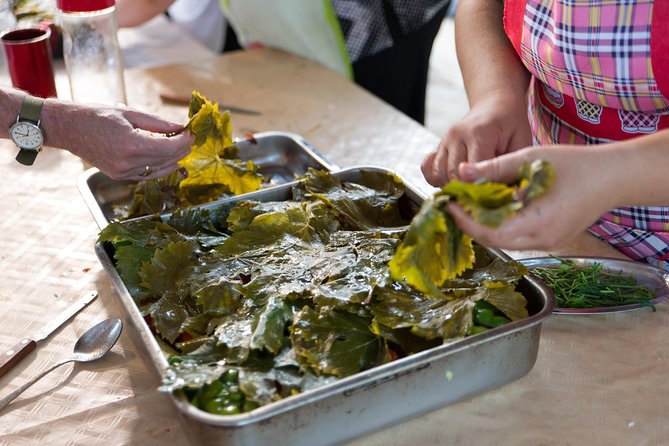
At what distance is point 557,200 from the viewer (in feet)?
3.04

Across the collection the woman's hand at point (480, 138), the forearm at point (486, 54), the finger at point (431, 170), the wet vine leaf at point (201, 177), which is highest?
the forearm at point (486, 54)

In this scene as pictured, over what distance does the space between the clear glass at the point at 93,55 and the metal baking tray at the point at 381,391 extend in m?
0.97

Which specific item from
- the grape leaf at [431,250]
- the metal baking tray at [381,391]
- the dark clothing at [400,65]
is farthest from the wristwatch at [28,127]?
the dark clothing at [400,65]

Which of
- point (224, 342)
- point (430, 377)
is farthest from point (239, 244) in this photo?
point (430, 377)

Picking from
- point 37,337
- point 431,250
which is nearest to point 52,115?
point 37,337

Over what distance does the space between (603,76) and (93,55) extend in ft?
4.18

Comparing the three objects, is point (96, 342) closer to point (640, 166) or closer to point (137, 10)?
point (640, 166)

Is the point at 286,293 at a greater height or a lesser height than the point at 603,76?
→ lesser

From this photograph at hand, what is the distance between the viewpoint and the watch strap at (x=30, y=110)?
4.65ft

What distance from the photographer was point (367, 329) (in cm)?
109

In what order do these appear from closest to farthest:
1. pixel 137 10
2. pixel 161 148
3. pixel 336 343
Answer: pixel 336 343
pixel 161 148
pixel 137 10

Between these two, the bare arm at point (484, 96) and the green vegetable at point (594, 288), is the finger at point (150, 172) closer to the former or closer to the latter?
the bare arm at point (484, 96)

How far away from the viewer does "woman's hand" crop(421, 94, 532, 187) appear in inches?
50.2

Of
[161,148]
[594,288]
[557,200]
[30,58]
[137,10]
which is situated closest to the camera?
[557,200]
